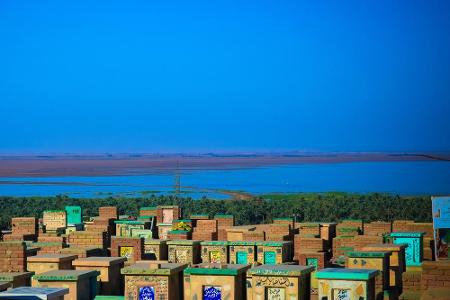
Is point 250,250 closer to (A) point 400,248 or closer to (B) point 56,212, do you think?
(A) point 400,248

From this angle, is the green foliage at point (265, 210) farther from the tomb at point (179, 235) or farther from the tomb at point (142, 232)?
the tomb at point (179, 235)

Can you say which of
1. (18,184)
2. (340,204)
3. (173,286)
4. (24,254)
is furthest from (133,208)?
(18,184)

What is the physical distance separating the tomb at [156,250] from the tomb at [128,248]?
0.70 meters

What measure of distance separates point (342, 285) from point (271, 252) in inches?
399

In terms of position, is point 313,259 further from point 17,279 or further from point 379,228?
point 17,279

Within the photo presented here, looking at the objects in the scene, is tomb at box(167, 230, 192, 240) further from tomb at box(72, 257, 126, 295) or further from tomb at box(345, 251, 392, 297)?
tomb at box(345, 251, 392, 297)

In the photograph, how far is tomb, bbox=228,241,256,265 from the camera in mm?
27422

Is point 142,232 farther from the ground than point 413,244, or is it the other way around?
point 142,232

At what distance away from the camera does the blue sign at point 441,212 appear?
27.1 meters

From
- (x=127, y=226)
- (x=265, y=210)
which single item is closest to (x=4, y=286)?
(x=127, y=226)

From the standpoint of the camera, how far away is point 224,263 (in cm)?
2312

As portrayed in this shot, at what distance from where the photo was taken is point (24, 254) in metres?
22.9

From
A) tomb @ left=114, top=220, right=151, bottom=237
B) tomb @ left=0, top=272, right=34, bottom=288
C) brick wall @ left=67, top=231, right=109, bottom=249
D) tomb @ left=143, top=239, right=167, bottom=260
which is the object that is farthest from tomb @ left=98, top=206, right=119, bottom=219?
tomb @ left=0, top=272, right=34, bottom=288

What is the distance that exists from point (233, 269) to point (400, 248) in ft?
21.5
